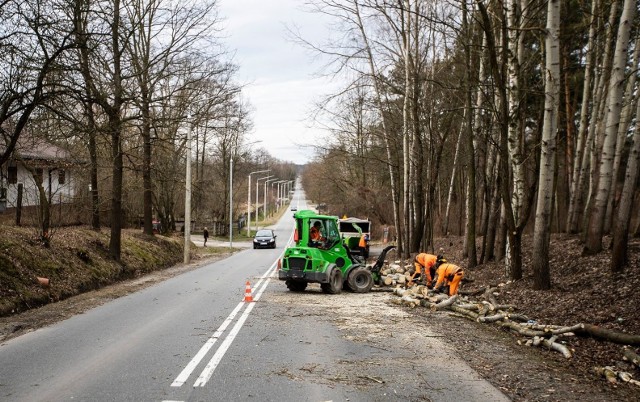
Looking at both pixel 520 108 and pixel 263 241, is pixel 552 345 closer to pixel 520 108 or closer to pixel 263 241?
pixel 520 108

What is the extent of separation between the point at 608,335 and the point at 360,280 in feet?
30.2

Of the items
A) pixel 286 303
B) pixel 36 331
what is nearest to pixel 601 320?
pixel 286 303

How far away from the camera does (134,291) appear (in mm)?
17250

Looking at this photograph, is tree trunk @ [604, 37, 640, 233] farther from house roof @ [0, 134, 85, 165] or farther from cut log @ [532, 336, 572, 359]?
house roof @ [0, 134, 85, 165]

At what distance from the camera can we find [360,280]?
17.7m

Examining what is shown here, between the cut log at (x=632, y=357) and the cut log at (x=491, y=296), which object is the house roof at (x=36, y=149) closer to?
the cut log at (x=491, y=296)

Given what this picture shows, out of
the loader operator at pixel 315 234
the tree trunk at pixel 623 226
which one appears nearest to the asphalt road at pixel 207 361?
the loader operator at pixel 315 234

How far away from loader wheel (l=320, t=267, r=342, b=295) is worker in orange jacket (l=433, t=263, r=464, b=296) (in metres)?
3.12

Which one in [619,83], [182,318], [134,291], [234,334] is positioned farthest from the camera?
[134,291]

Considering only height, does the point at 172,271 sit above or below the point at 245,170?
below

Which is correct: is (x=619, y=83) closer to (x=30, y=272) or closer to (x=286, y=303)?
(x=286, y=303)

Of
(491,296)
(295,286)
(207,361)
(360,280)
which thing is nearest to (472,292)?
(491,296)

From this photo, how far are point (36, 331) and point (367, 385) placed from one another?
656 cm

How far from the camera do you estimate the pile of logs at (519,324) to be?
8312 millimetres
